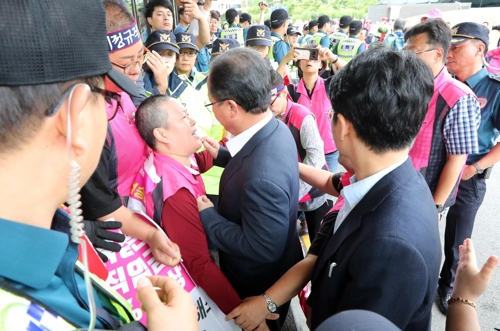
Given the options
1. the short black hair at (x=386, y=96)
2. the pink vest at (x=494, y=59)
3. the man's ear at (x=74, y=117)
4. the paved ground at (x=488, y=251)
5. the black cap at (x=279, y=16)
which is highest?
the man's ear at (x=74, y=117)

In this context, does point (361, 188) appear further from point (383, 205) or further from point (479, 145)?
point (479, 145)

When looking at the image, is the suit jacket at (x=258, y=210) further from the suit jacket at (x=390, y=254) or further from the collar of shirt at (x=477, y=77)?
the collar of shirt at (x=477, y=77)

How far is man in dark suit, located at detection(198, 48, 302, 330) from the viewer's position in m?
1.42

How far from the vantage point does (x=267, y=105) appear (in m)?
1.59

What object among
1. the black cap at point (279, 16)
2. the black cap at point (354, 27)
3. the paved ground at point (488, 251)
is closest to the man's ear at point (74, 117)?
the paved ground at point (488, 251)

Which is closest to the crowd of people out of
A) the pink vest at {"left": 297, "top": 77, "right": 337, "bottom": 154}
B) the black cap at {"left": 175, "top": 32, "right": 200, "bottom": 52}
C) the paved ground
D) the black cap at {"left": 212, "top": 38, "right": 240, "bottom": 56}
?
the paved ground

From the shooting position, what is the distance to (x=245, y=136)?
160 centimetres

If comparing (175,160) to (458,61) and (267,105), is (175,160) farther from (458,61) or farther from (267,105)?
(458,61)

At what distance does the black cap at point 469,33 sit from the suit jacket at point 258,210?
187 cm

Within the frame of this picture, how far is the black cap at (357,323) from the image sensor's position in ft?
1.78

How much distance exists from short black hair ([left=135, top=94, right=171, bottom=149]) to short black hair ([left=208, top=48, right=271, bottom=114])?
40 centimetres

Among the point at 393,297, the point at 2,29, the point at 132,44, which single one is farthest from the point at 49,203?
the point at 132,44

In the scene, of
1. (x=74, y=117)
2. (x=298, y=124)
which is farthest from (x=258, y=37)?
(x=74, y=117)

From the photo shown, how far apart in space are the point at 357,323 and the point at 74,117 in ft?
2.06
